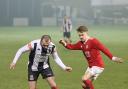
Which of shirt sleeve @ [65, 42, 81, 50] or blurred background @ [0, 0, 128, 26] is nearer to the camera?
shirt sleeve @ [65, 42, 81, 50]

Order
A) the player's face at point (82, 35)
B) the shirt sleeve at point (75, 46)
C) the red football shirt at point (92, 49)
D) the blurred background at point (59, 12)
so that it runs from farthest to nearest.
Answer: the blurred background at point (59, 12) < the shirt sleeve at point (75, 46) < the red football shirt at point (92, 49) < the player's face at point (82, 35)

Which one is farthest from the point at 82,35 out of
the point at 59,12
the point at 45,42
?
the point at 59,12

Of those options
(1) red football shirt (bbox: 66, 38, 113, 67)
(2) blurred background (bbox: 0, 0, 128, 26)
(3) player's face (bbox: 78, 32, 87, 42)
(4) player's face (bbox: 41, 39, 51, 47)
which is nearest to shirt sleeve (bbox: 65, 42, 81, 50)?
(1) red football shirt (bbox: 66, 38, 113, 67)

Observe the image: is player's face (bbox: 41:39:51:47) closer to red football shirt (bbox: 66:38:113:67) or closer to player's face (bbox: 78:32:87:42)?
player's face (bbox: 78:32:87:42)

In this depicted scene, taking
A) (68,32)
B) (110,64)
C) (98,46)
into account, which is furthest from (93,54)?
(68,32)

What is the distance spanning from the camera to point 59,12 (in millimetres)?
91500

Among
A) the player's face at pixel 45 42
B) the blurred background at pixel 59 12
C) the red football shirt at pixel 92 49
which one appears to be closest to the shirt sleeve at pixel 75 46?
the red football shirt at pixel 92 49

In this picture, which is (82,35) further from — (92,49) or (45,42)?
(45,42)

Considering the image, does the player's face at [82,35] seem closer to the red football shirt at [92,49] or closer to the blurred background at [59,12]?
the red football shirt at [92,49]

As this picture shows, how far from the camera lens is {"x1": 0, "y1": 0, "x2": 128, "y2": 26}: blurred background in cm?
8544

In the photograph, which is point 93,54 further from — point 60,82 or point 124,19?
point 124,19

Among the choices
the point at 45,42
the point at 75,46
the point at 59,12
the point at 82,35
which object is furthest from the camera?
the point at 59,12

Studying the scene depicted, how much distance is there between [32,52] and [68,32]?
20714 mm

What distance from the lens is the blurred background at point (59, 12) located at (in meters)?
85.4
